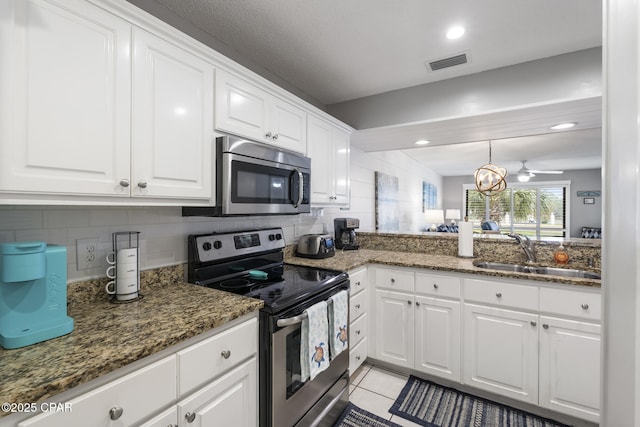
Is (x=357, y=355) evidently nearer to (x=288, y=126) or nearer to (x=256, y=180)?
(x=256, y=180)

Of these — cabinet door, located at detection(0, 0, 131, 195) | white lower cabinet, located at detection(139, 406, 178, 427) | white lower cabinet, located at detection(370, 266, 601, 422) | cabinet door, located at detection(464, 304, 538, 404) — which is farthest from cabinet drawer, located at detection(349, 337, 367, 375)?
cabinet door, located at detection(0, 0, 131, 195)

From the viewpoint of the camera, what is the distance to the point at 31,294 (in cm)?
94

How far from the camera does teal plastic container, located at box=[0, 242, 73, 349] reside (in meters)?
0.89

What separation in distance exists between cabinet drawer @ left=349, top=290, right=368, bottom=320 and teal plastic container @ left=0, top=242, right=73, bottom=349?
63.4 inches

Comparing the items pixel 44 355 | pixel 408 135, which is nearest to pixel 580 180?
pixel 408 135

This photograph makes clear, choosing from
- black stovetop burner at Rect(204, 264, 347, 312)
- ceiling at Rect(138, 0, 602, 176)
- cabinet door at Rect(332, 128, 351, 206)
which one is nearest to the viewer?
black stovetop burner at Rect(204, 264, 347, 312)

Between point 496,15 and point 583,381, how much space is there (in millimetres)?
2205

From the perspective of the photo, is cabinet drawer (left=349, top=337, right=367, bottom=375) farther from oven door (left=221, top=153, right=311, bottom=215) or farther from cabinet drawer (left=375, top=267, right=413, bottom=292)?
oven door (left=221, top=153, right=311, bottom=215)

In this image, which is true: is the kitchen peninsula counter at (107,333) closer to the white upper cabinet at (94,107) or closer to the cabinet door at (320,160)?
the white upper cabinet at (94,107)

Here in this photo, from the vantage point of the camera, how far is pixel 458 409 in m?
1.94

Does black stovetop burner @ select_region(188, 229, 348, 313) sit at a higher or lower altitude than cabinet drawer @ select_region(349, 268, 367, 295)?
higher

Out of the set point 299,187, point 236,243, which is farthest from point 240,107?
point 236,243

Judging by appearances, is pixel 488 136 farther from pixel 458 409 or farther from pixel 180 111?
pixel 180 111

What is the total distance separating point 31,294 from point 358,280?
1.81 m
